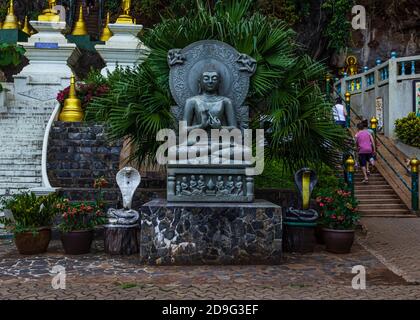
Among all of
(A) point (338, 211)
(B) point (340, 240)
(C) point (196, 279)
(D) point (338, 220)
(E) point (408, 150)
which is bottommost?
(C) point (196, 279)

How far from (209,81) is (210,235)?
2.54 metres

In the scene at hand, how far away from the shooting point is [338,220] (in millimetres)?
8727

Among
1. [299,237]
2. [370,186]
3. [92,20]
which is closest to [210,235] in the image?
[299,237]

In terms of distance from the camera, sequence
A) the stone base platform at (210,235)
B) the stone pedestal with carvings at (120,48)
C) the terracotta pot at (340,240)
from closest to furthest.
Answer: the stone base platform at (210,235) < the terracotta pot at (340,240) < the stone pedestal with carvings at (120,48)

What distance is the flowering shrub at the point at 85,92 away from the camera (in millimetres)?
14430

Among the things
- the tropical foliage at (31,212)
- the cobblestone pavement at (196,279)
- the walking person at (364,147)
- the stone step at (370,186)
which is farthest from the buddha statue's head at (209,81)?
the stone step at (370,186)

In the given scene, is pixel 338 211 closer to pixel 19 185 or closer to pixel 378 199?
pixel 378 199

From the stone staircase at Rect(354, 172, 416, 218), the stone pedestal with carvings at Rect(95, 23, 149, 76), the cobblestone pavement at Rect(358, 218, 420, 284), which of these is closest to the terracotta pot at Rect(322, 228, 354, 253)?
the cobblestone pavement at Rect(358, 218, 420, 284)

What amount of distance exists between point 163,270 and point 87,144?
6.21 m

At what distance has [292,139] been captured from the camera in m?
8.91

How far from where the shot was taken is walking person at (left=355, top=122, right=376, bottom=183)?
45.6 ft

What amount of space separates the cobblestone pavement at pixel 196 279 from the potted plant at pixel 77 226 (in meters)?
0.21

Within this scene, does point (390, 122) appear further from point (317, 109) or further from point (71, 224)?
point (71, 224)

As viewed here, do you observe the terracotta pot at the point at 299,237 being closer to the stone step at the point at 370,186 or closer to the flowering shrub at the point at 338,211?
the flowering shrub at the point at 338,211
